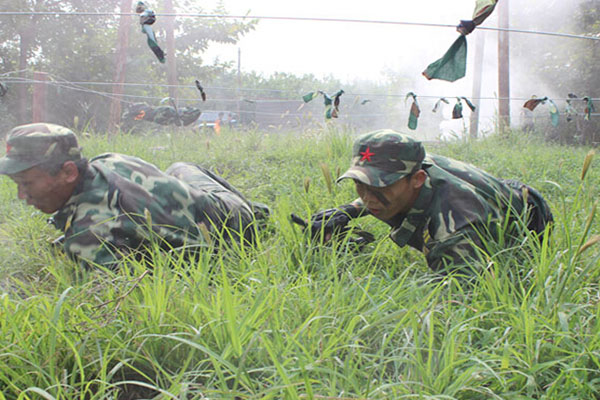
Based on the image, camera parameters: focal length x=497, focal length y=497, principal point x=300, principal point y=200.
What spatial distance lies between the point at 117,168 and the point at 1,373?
1.38 metres

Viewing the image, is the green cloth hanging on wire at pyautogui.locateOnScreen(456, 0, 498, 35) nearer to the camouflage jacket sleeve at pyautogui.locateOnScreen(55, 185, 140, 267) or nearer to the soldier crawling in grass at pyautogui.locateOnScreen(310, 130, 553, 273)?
the soldier crawling in grass at pyautogui.locateOnScreen(310, 130, 553, 273)

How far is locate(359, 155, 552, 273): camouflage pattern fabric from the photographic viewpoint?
212 cm

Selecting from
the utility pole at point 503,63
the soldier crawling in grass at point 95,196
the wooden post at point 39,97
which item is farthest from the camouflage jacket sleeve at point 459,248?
the utility pole at point 503,63

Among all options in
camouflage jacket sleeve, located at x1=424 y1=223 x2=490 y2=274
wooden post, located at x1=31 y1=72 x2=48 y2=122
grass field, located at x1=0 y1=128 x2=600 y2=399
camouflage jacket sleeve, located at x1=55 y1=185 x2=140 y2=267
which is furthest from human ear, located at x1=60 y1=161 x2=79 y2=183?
wooden post, located at x1=31 y1=72 x2=48 y2=122

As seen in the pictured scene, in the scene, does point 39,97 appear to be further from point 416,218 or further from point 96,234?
point 416,218

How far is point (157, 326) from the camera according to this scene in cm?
154

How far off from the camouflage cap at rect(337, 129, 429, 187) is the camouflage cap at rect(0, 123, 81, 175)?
1327 millimetres

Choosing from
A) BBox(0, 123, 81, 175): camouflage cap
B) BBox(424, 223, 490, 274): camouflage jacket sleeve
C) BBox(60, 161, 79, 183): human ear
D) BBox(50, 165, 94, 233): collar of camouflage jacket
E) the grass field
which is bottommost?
the grass field

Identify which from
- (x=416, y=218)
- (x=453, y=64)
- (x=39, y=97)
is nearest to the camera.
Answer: (x=416, y=218)

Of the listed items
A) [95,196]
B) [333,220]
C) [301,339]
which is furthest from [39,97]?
[301,339]

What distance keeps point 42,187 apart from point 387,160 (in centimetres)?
160

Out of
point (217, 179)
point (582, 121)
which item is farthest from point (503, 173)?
point (582, 121)

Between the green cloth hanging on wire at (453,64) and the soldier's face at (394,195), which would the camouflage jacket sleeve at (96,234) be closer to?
the soldier's face at (394,195)

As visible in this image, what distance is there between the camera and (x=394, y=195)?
7.30 feet
